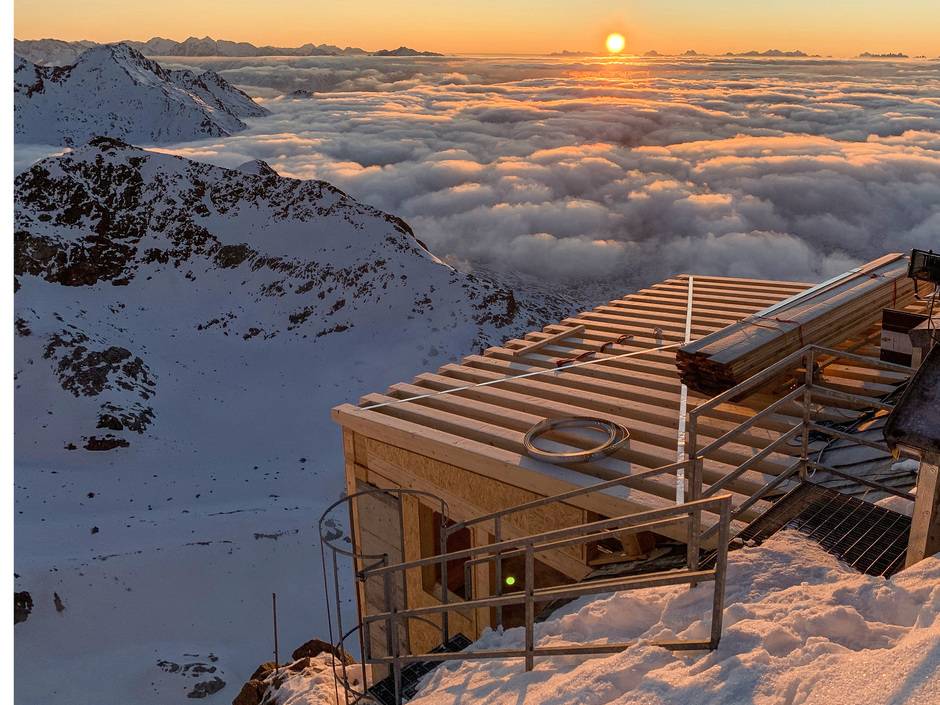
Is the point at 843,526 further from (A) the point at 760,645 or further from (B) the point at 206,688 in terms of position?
(B) the point at 206,688

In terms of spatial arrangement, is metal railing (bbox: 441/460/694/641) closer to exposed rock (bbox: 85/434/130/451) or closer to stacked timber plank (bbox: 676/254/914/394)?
stacked timber plank (bbox: 676/254/914/394)

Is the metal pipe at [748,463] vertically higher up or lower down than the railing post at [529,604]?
higher up

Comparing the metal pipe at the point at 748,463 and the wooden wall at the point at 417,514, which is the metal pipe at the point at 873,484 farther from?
the wooden wall at the point at 417,514

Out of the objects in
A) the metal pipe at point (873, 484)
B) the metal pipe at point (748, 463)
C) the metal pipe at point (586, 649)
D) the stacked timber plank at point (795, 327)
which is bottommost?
the metal pipe at point (586, 649)

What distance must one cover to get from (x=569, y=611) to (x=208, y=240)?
67.0 metres

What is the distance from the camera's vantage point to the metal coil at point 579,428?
906 cm

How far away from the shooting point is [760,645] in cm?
511

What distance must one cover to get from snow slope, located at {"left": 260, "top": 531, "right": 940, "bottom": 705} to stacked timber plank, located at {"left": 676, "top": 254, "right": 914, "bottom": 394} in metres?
3.38

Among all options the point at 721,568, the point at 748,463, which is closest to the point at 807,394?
the point at 748,463

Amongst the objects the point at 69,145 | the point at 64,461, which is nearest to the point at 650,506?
the point at 64,461

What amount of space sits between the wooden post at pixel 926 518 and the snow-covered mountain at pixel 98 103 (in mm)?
187506

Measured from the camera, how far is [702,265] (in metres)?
164

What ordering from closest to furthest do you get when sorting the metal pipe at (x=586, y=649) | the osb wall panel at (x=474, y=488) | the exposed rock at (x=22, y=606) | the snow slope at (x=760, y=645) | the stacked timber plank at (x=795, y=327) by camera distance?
the snow slope at (x=760, y=645)
the metal pipe at (x=586, y=649)
the osb wall panel at (x=474, y=488)
the stacked timber plank at (x=795, y=327)
the exposed rock at (x=22, y=606)

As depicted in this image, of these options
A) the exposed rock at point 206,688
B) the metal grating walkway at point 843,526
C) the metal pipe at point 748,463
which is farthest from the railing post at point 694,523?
the exposed rock at point 206,688
